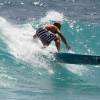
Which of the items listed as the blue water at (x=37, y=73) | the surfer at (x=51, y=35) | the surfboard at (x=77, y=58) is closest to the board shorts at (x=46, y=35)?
the surfer at (x=51, y=35)

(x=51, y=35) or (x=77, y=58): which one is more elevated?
(x=51, y=35)

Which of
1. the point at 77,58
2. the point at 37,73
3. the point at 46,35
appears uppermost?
the point at 46,35

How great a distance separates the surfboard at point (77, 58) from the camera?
1367 cm

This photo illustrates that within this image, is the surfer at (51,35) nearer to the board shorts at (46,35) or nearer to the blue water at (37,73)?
the board shorts at (46,35)

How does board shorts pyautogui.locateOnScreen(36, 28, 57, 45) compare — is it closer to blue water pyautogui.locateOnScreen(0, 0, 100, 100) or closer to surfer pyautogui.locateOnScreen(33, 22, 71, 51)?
surfer pyautogui.locateOnScreen(33, 22, 71, 51)

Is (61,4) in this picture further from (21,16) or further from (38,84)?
(38,84)

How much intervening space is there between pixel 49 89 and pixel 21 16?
51.3 feet

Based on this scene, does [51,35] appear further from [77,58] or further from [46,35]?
[77,58]

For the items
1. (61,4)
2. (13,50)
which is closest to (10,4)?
(61,4)

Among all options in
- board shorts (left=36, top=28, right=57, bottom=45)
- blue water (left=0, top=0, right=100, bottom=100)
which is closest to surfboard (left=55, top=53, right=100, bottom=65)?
blue water (left=0, top=0, right=100, bottom=100)

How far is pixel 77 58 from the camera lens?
13.8m

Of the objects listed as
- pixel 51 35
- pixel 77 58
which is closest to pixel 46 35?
pixel 51 35

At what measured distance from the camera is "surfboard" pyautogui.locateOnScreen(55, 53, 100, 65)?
44.9 feet

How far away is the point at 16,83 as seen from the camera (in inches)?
502
